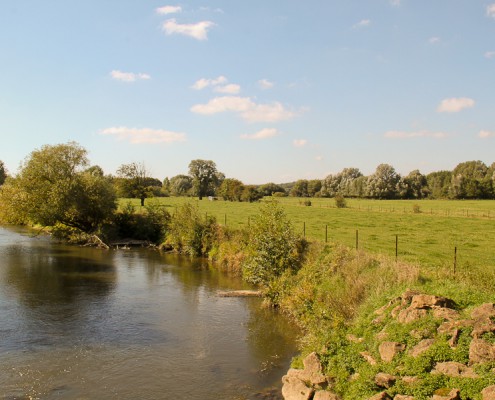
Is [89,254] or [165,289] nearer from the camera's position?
[165,289]

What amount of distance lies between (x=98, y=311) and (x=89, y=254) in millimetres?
22174

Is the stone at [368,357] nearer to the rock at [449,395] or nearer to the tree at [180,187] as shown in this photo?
the rock at [449,395]

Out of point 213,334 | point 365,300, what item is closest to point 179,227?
point 213,334

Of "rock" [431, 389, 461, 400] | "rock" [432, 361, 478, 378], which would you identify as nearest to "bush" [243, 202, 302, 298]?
"rock" [432, 361, 478, 378]

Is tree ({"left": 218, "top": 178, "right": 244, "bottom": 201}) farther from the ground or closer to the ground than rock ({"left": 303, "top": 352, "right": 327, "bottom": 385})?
farther from the ground

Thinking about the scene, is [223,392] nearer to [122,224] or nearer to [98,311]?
[98,311]

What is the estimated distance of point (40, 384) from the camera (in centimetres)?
1498

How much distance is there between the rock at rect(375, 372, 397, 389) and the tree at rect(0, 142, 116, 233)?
143 ft

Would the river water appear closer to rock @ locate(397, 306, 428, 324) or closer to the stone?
the stone

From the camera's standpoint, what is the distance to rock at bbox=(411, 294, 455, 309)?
14.0 m

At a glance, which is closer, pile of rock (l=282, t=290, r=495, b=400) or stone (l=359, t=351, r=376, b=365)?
pile of rock (l=282, t=290, r=495, b=400)

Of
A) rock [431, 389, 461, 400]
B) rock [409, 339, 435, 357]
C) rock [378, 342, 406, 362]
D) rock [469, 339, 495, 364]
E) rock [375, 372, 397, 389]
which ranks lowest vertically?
rock [375, 372, 397, 389]

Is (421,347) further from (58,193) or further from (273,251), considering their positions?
(58,193)

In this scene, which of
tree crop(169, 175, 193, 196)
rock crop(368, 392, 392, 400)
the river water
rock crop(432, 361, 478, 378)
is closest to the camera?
rock crop(432, 361, 478, 378)
